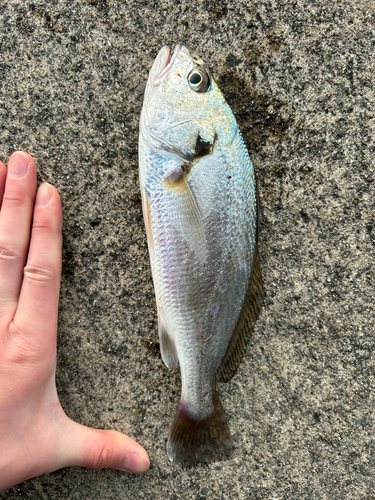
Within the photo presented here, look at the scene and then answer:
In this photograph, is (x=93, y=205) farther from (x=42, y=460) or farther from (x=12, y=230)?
(x=42, y=460)

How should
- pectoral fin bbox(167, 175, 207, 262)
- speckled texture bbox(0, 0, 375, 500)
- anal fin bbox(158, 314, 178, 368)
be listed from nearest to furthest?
pectoral fin bbox(167, 175, 207, 262), anal fin bbox(158, 314, 178, 368), speckled texture bbox(0, 0, 375, 500)

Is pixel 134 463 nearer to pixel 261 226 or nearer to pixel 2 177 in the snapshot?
pixel 261 226

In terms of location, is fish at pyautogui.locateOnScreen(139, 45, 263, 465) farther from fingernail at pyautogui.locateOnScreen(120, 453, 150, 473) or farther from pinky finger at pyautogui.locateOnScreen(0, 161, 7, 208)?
pinky finger at pyautogui.locateOnScreen(0, 161, 7, 208)

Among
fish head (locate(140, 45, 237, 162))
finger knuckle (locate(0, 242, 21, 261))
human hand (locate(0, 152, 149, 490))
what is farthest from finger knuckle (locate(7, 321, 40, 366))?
fish head (locate(140, 45, 237, 162))

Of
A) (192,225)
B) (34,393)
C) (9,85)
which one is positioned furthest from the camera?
(9,85)

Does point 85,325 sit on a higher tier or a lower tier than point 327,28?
lower

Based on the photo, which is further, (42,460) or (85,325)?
(85,325)

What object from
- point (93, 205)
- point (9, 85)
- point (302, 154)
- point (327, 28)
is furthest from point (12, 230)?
point (327, 28)
